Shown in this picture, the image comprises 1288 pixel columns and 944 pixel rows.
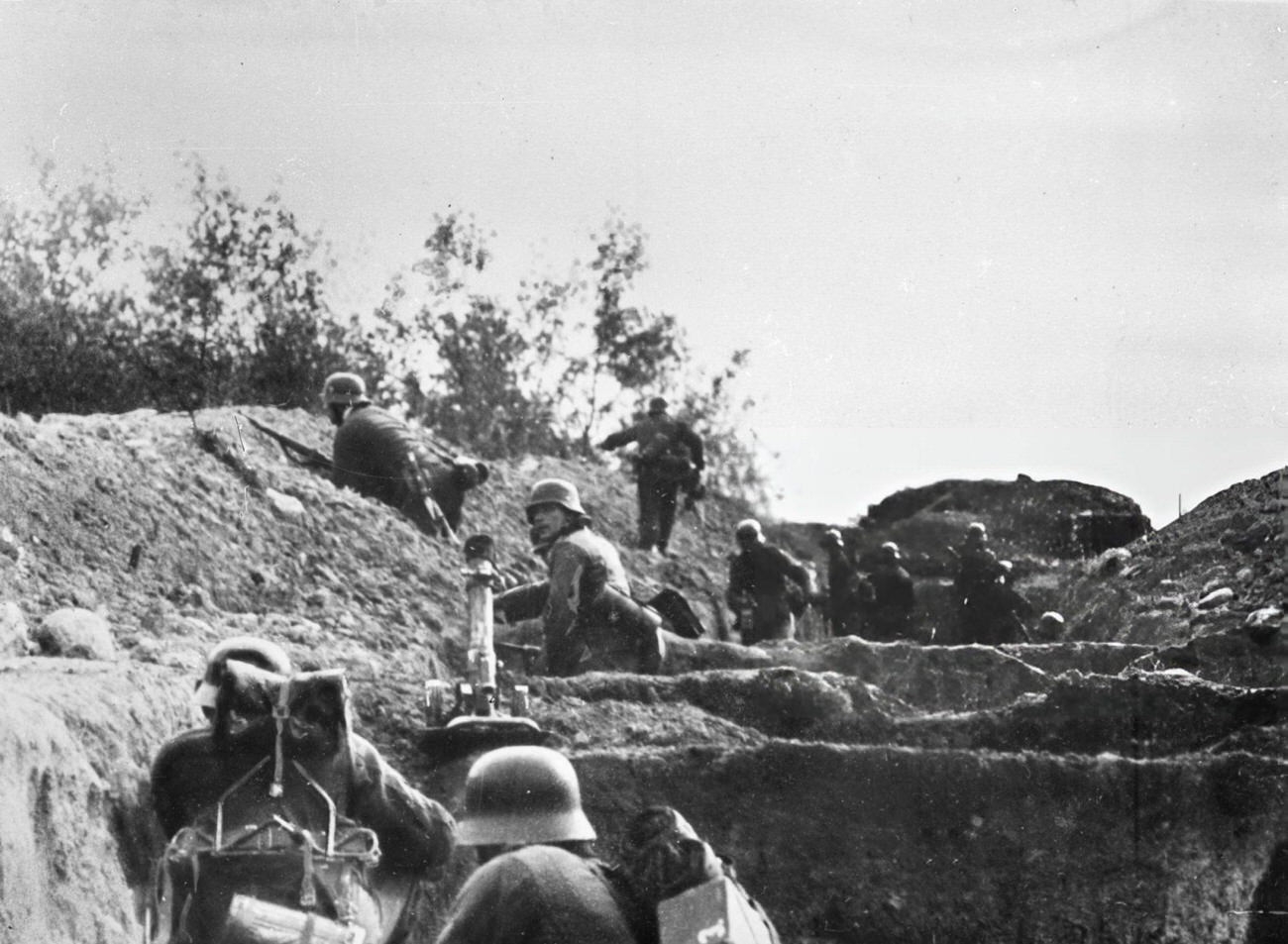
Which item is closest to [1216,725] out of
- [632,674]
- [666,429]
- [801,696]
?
[801,696]

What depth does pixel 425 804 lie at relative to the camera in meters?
6.78

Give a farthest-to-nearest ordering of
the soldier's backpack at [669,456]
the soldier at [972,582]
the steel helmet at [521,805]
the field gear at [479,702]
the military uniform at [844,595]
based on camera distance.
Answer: the military uniform at [844,595]
the soldier at [972,582]
the soldier's backpack at [669,456]
the field gear at [479,702]
the steel helmet at [521,805]

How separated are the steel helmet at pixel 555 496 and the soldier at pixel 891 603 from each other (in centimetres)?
398

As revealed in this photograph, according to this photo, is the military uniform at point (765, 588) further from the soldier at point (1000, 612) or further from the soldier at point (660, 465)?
the soldier at point (1000, 612)

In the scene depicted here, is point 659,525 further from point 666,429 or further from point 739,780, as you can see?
point 739,780

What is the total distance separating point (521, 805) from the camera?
212 inches

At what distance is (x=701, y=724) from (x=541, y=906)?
488 cm

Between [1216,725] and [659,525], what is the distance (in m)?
4.42

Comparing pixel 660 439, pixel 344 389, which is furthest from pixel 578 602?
→ pixel 660 439

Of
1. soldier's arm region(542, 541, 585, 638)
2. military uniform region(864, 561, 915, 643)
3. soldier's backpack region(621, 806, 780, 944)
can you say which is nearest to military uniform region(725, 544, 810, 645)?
military uniform region(864, 561, 915, 643)

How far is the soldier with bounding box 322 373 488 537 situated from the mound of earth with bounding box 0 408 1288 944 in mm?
217

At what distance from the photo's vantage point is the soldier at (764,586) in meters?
12.8

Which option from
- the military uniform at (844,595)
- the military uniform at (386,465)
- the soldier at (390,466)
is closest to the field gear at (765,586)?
the military uniform at (844,595)

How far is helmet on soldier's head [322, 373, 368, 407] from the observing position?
1145cm
